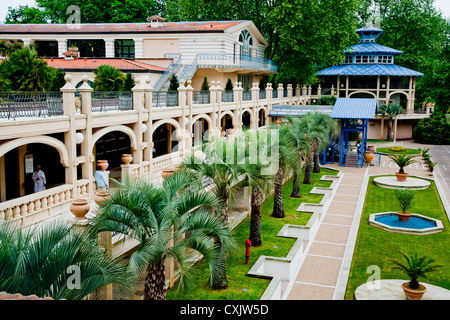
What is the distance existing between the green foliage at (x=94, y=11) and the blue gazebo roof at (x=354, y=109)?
96.6 feet

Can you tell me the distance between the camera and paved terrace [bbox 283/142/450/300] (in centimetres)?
1686

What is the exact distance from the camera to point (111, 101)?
1909cm

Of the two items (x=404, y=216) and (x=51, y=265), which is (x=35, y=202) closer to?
(x=51, y=265)

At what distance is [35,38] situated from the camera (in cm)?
4019

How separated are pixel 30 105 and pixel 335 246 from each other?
46.1 ft

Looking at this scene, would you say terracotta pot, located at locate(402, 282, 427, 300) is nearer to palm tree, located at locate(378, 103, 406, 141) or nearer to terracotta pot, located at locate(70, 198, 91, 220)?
A: terracotta pot, located at locate(70, 198, 91, 220)

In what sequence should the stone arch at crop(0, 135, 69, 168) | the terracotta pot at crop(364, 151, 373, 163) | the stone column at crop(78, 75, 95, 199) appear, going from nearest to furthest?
the stone arch at crop(0, 135, 69, 168) < the stone column at crop(78, 75, 95, 199) < the terracotta pot at crop(364, 151, 373, 163)

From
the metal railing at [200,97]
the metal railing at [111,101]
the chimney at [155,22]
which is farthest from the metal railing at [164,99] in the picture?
the chimney at [155,22]

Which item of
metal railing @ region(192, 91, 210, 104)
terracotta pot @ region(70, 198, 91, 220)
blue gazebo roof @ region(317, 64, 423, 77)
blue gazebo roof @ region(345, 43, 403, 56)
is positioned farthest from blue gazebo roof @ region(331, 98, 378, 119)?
terracotta pot @ region(70, 198, 91, 220)

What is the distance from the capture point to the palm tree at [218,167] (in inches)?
604

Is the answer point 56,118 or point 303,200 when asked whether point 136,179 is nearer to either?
point 56,118

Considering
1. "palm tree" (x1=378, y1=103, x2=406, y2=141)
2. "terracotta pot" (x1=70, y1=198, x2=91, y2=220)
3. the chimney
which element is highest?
the chimney

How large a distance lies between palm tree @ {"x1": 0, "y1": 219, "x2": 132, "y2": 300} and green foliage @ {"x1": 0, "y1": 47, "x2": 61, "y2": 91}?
11328 millimetres
